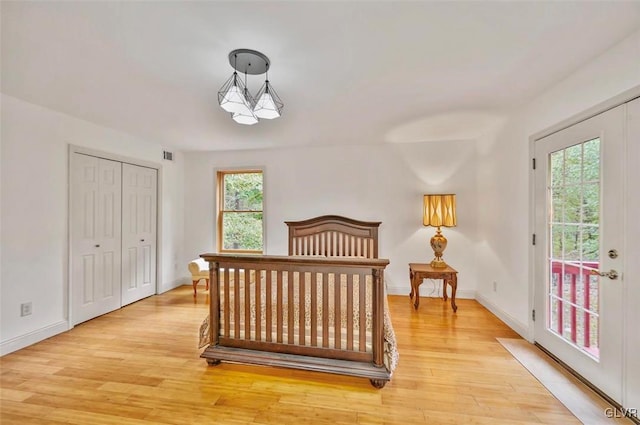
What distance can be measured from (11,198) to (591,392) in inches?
194

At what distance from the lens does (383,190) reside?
4195mm

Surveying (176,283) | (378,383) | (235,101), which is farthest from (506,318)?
(176,283)

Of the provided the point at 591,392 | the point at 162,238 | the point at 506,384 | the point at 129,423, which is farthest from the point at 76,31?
the point at 591,392

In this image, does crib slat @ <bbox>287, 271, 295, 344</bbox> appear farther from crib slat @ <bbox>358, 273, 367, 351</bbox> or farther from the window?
the window

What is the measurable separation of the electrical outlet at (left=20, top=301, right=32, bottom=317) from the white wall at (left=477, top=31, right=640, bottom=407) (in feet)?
15.7

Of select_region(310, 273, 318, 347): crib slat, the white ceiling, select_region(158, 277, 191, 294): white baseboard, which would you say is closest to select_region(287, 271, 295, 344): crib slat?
select_region(310, 273, 318, 347): crib slat

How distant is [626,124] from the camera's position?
5.56ft

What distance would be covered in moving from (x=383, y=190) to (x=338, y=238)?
1.05 m

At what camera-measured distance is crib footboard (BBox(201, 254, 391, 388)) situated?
196cm

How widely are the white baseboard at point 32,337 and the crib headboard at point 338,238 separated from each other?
2650mm

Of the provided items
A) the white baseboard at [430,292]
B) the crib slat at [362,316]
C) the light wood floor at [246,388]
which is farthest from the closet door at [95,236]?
the white baseboard at [430,292]

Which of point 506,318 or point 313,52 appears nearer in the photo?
point 313,52

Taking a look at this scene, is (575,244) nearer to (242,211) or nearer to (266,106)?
(266,106)

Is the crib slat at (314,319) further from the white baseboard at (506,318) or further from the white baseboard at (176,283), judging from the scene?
the white baseboard at (176,283)
